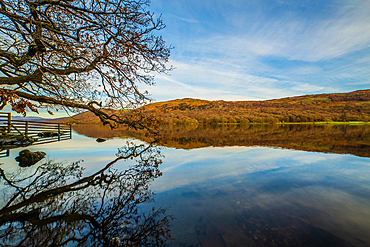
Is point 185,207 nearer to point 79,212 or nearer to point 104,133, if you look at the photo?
point 79,212

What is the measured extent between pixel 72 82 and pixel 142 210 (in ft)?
26.1

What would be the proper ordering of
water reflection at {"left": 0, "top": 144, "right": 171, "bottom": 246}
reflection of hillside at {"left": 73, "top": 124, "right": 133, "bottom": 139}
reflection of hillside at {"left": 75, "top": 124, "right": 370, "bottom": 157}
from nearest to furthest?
water reflection at {"left": 0, "top": 144, "right": 171, "bottom": 246}, reflection of hillside at {"left": 75, "top": 124, "right": 370, "bottom": 157}, reflection of hillside at {"left": 73, "top": 124, "right": 133, "bottom": 139}

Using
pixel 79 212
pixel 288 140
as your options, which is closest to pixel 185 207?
pixel 79 212

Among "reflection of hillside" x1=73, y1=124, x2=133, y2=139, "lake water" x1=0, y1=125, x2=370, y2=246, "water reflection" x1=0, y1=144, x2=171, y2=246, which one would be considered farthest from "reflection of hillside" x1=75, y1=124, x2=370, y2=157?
"water reflection" x1=0, y1=144, x2=171, y2=246

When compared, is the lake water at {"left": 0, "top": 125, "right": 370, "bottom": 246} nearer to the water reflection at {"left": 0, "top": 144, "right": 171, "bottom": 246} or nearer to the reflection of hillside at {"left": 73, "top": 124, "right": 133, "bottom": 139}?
the water reflection at {"left": 0, "top": 144, "right": 171, "bottom": 246}

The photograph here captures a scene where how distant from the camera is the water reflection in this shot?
305cm

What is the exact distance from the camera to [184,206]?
172 inches

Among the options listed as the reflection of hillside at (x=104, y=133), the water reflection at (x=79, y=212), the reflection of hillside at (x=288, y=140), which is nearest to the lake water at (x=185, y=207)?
the water reflection at (x=79, y=212)

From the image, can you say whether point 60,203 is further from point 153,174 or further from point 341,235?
point 341,235

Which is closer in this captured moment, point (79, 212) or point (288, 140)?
point (79, 212)

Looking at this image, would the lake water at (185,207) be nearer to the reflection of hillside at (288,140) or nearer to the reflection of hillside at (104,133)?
the reflection of hillside at (288,140)

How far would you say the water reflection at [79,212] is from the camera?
10.0 ft

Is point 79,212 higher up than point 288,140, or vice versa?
point 288,140

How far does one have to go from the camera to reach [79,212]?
3910 millimetres
